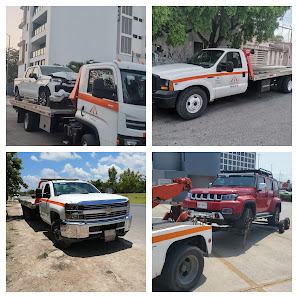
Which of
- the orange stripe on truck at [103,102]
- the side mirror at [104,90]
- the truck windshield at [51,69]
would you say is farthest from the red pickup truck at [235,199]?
the truck windshield at [51,69]

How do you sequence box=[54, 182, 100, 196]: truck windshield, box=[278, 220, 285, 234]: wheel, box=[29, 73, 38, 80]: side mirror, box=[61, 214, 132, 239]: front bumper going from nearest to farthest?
box=[61, 214, 132, 239]: front bumper, box=[54, 182, 100, 196]: truck windshield, box=[29, 73, 38, 80]: side mirror, box=[278, 220, 285, 234]: wheel

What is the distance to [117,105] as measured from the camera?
4539mm

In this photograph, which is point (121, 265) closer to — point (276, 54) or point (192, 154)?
point (192, 154)

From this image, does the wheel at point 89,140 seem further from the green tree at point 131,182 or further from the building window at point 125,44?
the building window at point 125,44

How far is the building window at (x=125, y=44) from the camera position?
5.19 meters

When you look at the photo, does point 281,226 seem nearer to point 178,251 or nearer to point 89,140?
point 178,251

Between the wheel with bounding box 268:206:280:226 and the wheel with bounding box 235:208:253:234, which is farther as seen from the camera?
the wheel with bounding box 268:206:280:226

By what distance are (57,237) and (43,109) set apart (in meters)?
2.63

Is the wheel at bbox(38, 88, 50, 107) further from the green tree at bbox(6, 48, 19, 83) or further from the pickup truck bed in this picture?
the pickup truck bed

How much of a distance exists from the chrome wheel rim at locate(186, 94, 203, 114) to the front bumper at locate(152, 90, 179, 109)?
418 mm

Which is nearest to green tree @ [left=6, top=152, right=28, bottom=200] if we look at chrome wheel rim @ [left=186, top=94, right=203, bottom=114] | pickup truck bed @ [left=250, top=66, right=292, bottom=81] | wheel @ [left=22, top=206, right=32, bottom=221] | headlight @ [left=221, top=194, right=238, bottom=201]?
wheel @ [left=22, top=206, right=32, bottom=221]

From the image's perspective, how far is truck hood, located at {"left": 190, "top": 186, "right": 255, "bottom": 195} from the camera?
17.0 ft
